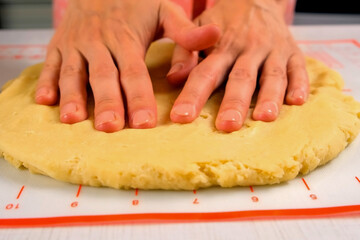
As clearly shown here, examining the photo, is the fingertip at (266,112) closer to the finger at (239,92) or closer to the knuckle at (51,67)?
the finger at (239,92)

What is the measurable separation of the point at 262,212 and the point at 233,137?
0.19 m

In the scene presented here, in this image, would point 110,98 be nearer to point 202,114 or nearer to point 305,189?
point 202,114

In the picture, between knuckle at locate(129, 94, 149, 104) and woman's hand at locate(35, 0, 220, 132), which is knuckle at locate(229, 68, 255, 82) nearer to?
woman's hand at locate(35, 0, 220, 132)

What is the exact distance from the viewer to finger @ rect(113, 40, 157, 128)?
2.77ft

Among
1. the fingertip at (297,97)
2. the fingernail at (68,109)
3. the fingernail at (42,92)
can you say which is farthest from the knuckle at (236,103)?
the fingernail at (42,92)

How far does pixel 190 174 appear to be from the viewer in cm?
71

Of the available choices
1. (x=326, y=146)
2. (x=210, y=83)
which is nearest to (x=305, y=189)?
(x=326, y=146)

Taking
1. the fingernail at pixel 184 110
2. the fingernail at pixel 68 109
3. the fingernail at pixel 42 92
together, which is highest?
the fingernail at pixel 184 110

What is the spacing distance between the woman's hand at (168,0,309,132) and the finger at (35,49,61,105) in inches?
12.8

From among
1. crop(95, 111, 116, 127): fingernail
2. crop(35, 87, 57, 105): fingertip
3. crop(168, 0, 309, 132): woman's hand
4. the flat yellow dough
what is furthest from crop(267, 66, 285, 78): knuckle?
crop(35, 87, 57, 105): fingertip

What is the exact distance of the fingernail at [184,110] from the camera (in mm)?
854

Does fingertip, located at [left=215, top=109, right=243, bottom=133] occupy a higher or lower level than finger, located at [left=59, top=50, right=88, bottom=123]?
higher

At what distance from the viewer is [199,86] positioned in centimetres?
92

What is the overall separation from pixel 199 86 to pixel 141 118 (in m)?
0.18
